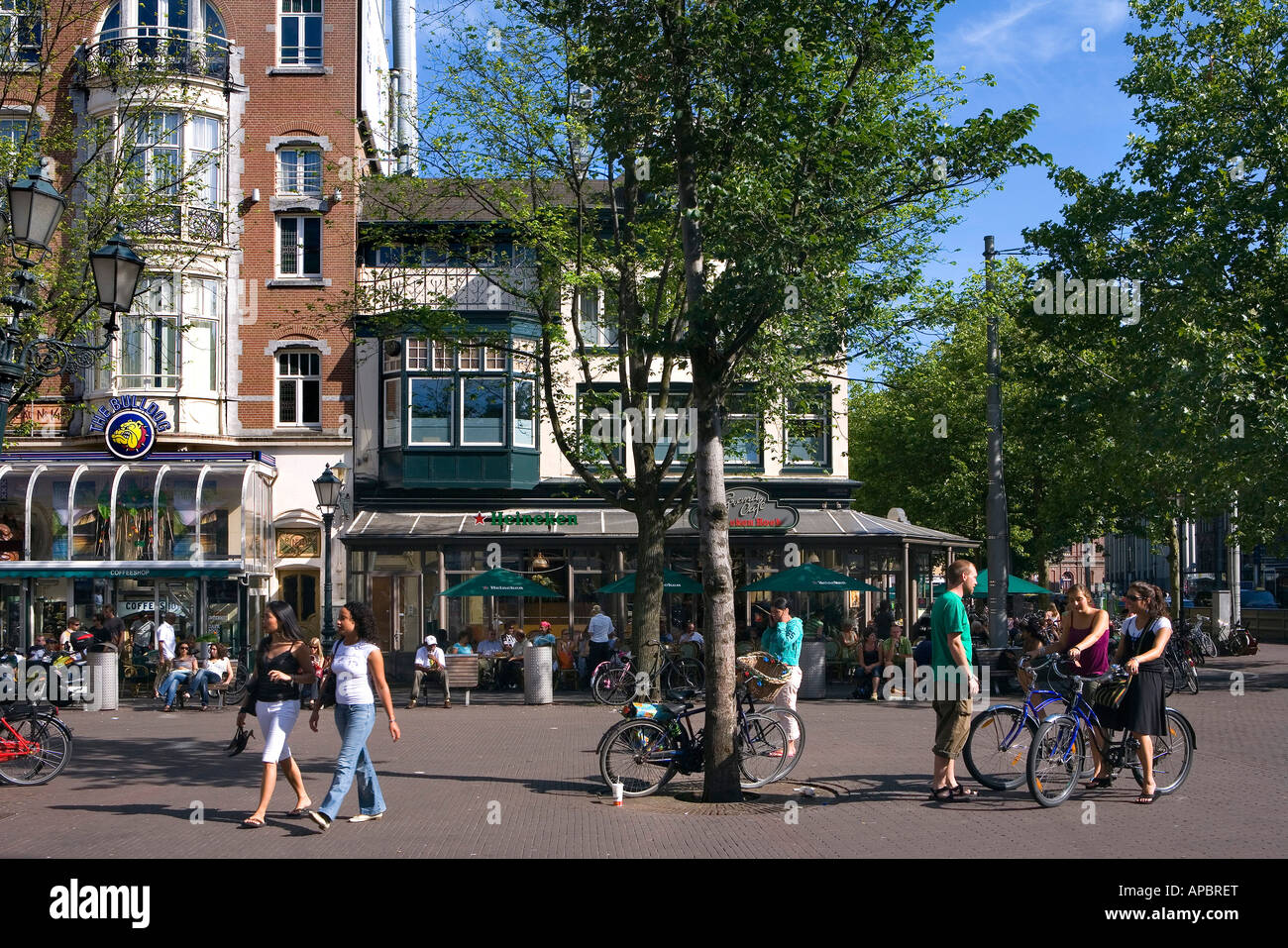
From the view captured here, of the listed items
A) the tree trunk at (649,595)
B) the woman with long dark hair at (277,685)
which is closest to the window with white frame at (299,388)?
the tree trunk at (649,595)

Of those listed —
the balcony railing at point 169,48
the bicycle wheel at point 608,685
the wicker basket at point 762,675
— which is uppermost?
the balcony railing at point 169,48

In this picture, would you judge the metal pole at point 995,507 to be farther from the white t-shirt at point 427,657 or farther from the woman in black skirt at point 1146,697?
the woman in black skirt at point 1146,697

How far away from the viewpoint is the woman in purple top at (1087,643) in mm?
10422

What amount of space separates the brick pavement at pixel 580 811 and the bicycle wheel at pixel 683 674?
21.6 feet

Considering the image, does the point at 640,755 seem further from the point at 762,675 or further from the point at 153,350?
the point at 153,350

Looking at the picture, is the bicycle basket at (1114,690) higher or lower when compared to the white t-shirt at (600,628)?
higher

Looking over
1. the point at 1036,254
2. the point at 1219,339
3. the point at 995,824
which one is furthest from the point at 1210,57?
the point at 995,824

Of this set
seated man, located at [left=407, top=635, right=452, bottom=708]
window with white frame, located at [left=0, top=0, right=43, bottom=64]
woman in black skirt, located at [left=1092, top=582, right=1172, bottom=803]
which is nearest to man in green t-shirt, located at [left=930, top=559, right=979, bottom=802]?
woman in black skirt, located at [left=1092, top=582, right=1172, bottom=803]

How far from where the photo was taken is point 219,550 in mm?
26531

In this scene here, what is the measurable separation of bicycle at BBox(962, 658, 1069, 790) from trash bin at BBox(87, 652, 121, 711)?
16.1 metres

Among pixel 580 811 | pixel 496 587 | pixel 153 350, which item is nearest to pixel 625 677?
pixel 496 587

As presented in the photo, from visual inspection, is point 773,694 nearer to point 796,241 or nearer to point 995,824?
point 995,824

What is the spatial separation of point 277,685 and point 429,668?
40.6 ft

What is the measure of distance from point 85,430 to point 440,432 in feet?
26.7
